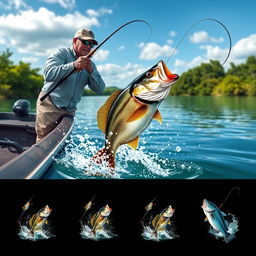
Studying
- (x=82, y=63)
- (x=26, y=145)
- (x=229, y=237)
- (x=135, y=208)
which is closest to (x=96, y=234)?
(x=135, y=208)

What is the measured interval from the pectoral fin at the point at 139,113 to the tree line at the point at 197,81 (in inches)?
44.7

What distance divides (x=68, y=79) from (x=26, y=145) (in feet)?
6.87

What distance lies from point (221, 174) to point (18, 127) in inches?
106

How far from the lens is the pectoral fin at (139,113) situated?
1477 millimetres

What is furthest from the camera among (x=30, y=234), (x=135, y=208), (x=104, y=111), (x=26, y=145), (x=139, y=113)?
(x=26, y=145)

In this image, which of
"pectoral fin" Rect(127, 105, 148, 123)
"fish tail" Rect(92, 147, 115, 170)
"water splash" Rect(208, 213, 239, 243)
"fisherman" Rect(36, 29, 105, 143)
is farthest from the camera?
"water splash" Rect(208, 213, 239, 243)

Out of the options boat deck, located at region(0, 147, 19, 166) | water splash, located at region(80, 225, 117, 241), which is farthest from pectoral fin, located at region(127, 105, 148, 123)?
boat deck, located at region(0, 147, 19, 166)

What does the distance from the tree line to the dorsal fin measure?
99 centimetres

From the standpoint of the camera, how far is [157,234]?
2.15 metres

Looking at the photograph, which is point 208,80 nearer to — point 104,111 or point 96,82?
point 96,82

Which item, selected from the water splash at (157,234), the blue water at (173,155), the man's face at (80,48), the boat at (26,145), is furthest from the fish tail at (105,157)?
the man's face at (80,48)

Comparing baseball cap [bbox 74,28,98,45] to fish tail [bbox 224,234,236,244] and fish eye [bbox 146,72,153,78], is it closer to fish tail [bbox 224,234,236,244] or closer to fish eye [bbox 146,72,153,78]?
fish eye [bbox 146,72,153,78]

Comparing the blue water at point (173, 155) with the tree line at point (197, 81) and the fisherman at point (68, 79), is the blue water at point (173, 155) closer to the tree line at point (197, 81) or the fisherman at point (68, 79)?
the fisherman at point (68, 79)

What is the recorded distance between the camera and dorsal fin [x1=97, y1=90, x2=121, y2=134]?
1.58 m
